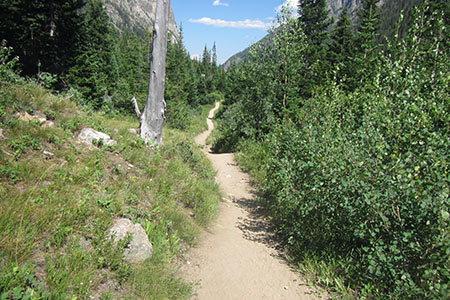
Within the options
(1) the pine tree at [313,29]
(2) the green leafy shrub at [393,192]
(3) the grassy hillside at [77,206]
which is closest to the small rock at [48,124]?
(3) the grassy hillside at [77,206]

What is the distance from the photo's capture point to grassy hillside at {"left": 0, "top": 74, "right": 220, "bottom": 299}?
2641 mm

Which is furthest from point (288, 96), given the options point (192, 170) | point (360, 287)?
point (360, 287)

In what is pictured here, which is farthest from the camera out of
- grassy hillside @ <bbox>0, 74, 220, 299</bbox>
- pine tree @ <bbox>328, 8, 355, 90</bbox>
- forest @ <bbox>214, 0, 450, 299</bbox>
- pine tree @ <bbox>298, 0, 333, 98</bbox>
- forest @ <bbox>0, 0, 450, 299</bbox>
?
pine tree @ <bbox>328, 8, 355, 90</bbox>

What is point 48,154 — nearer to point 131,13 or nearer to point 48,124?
point 48,124

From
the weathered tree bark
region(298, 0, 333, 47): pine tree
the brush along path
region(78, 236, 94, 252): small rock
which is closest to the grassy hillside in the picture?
region(78, 236, 94, 252): small rock

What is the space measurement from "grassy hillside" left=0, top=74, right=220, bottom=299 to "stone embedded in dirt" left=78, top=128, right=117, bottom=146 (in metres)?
0.14

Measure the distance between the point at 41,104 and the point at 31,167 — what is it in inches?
89.7

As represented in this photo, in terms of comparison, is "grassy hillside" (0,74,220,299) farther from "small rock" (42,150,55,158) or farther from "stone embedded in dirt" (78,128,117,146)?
"stone embedded in dirt" (78,128,117,146)

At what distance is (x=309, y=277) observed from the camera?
413 centimetres

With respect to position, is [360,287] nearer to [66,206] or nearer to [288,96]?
[66,206]

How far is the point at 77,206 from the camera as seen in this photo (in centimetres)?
338

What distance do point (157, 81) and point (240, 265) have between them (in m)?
5.05

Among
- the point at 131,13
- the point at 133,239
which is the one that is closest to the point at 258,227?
the point at 133,239

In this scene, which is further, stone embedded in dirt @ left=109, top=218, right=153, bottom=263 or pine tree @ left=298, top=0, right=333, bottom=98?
pine tree @ left=298, top=0, right=333, bottom=98
